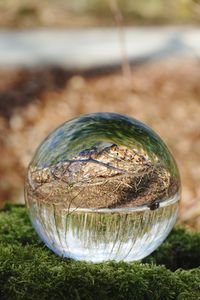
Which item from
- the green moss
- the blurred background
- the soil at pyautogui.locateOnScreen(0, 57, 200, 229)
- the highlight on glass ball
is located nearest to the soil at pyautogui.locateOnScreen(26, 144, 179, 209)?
the highlight on glass ball

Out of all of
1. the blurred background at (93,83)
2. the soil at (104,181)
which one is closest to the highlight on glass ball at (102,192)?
the soil at (104,181)

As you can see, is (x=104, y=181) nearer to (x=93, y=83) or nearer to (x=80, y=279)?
(x=80, y=279)

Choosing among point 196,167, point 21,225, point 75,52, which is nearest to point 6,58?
point 75,52

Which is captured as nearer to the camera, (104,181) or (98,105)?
(104,181)

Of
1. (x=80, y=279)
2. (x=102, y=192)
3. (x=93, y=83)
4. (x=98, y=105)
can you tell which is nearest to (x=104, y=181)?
(x=102, y=192)

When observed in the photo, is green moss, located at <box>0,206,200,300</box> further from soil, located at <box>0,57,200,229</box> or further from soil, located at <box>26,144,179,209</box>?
soil, located at <box>0,57,200,229</box>

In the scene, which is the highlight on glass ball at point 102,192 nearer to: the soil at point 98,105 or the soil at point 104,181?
the soil at point 104,181
